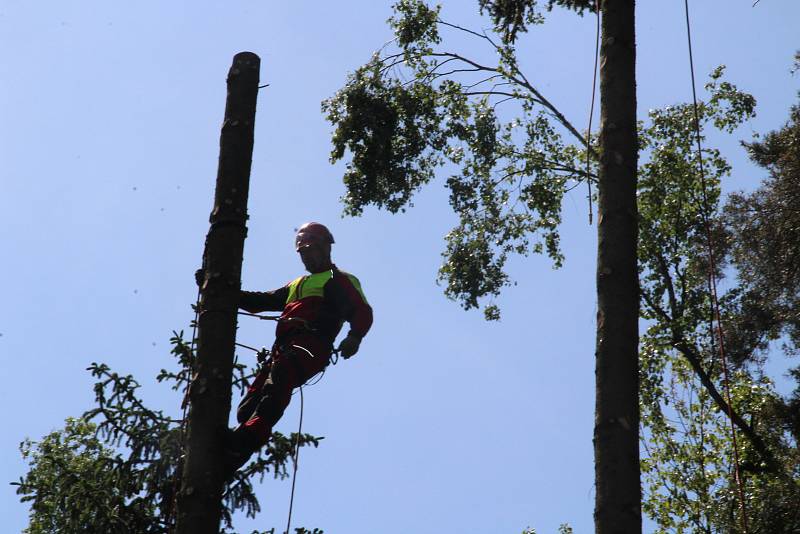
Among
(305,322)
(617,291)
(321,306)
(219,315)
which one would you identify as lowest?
(219,315)

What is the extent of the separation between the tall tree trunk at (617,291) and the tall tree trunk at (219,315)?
5.96ft

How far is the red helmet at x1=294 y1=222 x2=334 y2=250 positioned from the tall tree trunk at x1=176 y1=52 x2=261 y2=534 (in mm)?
1673

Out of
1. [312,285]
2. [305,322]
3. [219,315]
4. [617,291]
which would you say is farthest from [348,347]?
[617,291]

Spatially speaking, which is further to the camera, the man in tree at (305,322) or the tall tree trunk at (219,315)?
the man in tree at (305,322)

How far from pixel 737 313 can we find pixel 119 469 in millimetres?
12347

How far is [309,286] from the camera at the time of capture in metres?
6.98

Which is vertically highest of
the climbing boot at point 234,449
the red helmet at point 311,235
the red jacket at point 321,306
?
the red helmet at point 311,235

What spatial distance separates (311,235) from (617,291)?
2444mm

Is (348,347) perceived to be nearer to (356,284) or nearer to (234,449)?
(356,284)

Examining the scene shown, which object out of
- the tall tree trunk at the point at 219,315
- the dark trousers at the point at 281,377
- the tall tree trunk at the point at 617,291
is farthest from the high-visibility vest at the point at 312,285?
the tall tree trunk at the point at 617,291

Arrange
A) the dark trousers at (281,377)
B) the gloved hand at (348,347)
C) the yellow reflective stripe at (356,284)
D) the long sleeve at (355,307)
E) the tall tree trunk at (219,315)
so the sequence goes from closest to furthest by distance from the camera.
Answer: the tall tree trunk at (219,315) → the dark trousers at (281,377) → the gloved hand at (348,347) → the long sleeve at (355,307) → the yellow reflective stripe at (356,284)

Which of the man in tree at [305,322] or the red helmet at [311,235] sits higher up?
the red helmet at [311,235]

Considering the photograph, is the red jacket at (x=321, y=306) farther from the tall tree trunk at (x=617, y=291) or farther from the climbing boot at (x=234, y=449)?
the tall tree trunk at (x=617, y=291)

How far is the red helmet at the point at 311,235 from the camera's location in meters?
7.22
